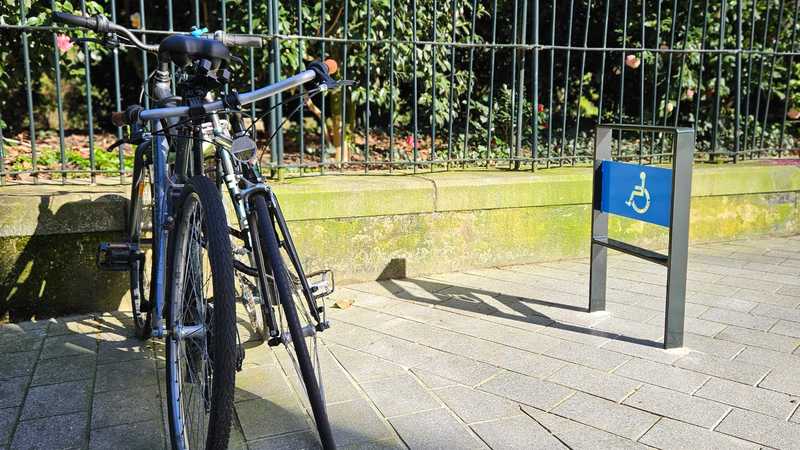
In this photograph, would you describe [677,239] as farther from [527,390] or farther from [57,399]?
[57,399]

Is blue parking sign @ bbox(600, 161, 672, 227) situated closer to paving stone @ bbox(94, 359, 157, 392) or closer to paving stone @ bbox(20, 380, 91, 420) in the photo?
paving stone @ bbox(94, 359, 157, 392)

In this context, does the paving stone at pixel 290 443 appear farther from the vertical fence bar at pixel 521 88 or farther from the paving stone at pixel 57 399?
the vertical fence bar at pixel 521 88

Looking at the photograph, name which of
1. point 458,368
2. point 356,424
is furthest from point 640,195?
point 356,424

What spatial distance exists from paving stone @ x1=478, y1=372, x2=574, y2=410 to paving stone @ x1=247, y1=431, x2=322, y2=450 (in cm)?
80

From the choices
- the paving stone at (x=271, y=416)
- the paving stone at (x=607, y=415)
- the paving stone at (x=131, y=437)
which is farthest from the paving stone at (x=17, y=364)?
the paving stone at (x=607, y=415)

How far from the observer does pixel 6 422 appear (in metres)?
2.85

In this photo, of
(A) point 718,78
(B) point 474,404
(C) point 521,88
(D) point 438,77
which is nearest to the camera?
(B) point 474,404

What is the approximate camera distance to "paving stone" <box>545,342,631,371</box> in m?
3.39

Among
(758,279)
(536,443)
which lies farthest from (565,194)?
(536,443)

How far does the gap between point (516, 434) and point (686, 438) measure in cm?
61

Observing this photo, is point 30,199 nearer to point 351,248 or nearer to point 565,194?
point 351,248

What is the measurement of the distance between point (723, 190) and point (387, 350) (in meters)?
3.45

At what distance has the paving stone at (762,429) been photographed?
8.68 ft

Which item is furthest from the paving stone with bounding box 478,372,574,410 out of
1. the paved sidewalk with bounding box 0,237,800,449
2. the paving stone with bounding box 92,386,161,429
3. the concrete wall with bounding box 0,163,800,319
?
the concrete wall with bounding box 0,163,800,319
